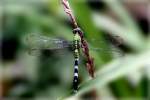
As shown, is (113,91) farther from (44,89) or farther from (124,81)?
(44,89)

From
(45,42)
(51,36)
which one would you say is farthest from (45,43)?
(51,36)

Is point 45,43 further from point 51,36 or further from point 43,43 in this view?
point 51,36

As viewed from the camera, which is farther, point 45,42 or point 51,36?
point 51,36

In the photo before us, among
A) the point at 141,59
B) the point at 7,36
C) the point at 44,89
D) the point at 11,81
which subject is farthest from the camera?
the point at 7,36

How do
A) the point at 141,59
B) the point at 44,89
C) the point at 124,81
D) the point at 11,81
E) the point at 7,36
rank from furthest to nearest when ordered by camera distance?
1. the point at 7,36
2. the point at 11,81
3. the point at 44,89
4. the point at 124,81
5. the point at 141,59

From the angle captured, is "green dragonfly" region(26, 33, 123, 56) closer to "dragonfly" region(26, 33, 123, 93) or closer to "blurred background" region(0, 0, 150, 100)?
"dragonfly" region(26, 33, 123, 93)

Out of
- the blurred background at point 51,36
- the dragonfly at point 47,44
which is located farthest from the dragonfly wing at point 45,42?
the blurred background at point 51,36

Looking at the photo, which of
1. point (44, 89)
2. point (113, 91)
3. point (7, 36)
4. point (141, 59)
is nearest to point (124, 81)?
point (113, 91)

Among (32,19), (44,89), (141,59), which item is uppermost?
(32,19)

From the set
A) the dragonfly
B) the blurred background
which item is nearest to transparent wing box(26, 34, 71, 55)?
the dragonfly

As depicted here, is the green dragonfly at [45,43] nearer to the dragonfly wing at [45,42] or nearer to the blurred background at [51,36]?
the dragonfly wing at [45,42]

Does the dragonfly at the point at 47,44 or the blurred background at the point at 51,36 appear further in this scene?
the blurred background at the point at 51,36
